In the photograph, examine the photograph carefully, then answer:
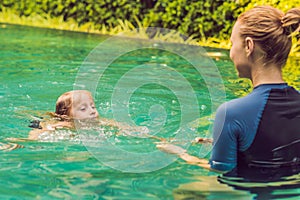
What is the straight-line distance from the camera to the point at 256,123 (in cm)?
351

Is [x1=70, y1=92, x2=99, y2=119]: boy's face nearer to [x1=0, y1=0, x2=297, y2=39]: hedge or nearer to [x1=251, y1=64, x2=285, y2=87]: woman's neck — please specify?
[x1=251, y1=64, x2=285, y2=87]: woman's neck

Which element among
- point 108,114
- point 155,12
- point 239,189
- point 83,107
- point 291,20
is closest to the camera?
point 291,20

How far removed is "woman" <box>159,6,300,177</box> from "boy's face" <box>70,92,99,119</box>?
2.19m

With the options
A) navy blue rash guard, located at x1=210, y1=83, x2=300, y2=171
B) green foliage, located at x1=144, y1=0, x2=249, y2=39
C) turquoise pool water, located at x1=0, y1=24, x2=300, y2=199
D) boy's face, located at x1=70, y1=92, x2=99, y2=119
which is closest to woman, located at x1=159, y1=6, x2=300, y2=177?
navy blue rash guard, located at x1=210, y1=83, x2=300, y2=171

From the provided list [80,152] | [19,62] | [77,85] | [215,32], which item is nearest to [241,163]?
[80,152]

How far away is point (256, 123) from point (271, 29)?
55cm

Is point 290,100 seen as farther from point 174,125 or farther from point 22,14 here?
point 22,14

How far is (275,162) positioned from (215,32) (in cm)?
883

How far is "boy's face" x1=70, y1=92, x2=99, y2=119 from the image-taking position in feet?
18.4

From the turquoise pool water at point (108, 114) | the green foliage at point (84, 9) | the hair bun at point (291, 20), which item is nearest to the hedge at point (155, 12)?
the green foliage at point (84, 9)

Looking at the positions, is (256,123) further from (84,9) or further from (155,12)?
(84,9)

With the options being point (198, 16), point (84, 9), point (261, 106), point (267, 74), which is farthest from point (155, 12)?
point (261, 106)

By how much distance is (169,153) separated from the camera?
4164 millimetres

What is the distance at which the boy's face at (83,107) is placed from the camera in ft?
18.4
